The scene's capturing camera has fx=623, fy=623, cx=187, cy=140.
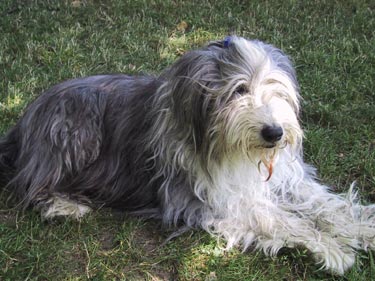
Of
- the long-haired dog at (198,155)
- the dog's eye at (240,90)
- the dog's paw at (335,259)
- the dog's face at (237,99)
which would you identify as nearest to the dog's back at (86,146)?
the long-haired dog at (198,155)

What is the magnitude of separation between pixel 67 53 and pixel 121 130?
226cm

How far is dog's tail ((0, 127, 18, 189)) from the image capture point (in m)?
4.09

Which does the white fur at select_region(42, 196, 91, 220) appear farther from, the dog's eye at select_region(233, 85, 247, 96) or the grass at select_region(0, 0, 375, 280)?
the dog's eye at select_region(233, 85, 247, 96)

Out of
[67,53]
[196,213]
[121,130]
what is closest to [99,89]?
[121,130]

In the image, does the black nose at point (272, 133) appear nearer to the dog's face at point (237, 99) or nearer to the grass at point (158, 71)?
the dog's face at point (237, 99)

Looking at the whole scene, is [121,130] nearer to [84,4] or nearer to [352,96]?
[352,96]

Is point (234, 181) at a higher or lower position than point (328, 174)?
higher

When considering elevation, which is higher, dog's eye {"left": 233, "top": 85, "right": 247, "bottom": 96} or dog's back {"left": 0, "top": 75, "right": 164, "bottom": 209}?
dog's eye {"left": 233, "top": 85, "right": 247, "bottom": 96}

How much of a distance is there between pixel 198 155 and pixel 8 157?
4.68 ft

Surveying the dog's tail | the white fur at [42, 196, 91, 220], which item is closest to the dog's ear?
the white fur at [42, 196, 91, 220]

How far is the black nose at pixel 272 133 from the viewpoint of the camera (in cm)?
305

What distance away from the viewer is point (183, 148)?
3.47 m

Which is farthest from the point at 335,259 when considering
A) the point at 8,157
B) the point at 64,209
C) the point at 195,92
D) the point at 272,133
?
the point at 8,157

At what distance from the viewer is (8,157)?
4125 millimetres
